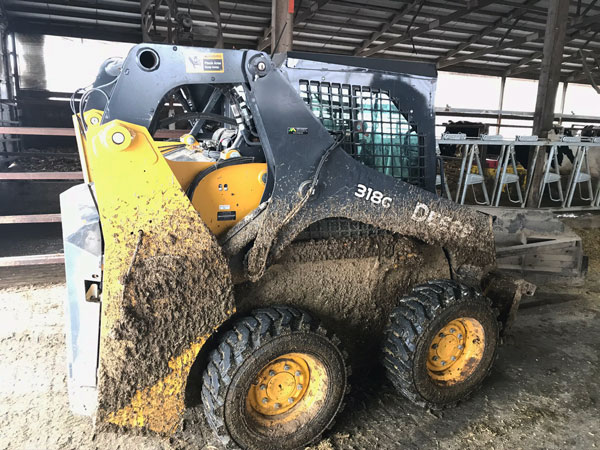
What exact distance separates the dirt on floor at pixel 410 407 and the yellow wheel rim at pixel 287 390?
255 millimetres

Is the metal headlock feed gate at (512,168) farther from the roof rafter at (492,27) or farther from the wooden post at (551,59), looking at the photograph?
the roof rafter at (492,27)

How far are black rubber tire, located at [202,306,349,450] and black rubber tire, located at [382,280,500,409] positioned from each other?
43 cm

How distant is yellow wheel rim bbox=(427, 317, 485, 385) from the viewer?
2.87 metres

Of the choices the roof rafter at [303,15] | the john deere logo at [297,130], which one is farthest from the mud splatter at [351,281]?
the roof rafter at [303,15]

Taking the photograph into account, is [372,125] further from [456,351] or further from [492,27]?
[492,27]

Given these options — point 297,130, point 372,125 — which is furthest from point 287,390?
point 372,125

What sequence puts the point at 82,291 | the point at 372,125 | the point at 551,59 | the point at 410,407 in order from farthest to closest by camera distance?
the point at 551,59, the point at 410,407, the point at 372,125, the point at 82,291

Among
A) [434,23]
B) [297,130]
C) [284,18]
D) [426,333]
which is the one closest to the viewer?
[297,130]

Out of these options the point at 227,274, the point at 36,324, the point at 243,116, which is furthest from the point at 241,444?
the point at 36,324

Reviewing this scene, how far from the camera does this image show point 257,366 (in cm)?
223

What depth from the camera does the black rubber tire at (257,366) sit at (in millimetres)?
2199

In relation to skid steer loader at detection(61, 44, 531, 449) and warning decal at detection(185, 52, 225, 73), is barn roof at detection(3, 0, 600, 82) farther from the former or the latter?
warning decal at detection(185, 52, 225, 73)

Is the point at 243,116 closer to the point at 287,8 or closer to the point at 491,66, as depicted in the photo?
the point at 287,8

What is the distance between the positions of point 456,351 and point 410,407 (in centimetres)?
49
